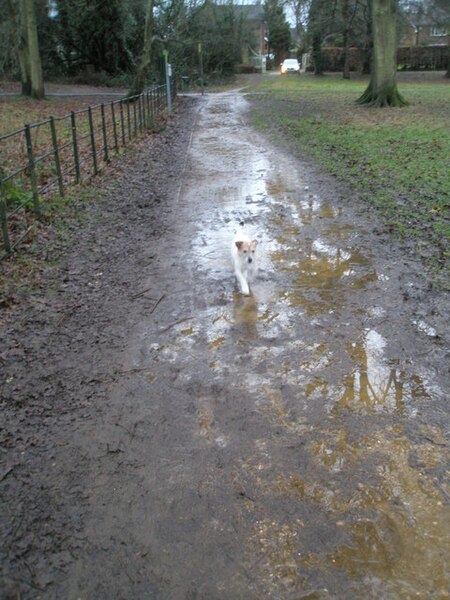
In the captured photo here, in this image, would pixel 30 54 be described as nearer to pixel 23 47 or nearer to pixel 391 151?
pixel 23 47

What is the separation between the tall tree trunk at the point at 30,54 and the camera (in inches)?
981

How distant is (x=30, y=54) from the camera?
2591 centimetres

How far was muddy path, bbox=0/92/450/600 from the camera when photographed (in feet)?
9.46

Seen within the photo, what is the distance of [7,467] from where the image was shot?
3.59m

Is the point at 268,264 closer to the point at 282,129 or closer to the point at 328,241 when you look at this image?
the point at 328,241

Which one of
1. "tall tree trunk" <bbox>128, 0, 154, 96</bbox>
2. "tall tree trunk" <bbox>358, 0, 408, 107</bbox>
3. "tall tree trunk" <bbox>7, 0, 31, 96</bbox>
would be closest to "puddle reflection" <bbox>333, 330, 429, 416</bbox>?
"tall tree trunk" <bbox>358, 0, 408, 107</bbox>

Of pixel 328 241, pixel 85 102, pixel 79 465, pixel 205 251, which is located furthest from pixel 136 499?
pixel 85 102

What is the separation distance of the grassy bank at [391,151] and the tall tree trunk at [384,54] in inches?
37.2

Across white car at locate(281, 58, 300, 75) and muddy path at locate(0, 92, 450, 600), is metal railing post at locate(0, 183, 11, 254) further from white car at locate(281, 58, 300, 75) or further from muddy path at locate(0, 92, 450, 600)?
white car at locate(281, 58, 300, 75)

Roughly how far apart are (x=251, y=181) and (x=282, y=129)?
8.11m

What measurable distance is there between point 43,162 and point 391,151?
8.01 metres

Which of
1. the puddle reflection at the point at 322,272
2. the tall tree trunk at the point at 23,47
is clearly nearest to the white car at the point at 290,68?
the tall tree trunk at the point at 23,47

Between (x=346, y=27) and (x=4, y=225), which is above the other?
(x=346, y=27)

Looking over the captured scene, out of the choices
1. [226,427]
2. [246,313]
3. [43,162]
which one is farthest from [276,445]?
[43,162]
